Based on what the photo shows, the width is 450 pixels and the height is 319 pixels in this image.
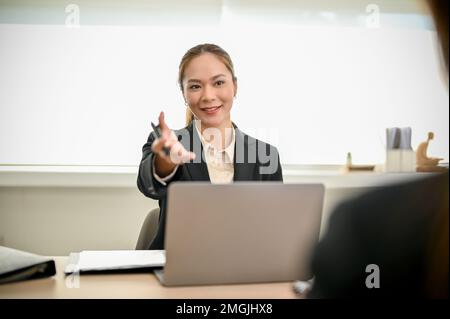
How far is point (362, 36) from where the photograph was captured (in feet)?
8.97

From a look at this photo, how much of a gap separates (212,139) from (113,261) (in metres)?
0.72

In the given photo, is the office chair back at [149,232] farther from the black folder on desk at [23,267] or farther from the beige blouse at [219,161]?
the black folder on desk at [23,267]

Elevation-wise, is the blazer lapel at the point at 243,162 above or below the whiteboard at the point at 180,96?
below

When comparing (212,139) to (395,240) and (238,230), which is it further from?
(395,240)

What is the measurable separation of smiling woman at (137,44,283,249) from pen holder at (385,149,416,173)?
0.86m

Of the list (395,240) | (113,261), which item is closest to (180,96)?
(113,261)

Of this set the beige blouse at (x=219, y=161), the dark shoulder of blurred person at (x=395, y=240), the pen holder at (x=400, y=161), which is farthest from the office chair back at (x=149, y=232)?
the pen holder at (x=400, y=161)

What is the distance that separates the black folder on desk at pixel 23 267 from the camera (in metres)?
0.89

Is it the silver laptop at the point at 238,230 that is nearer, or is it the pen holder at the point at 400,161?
the silver laptop at the point at 238,230

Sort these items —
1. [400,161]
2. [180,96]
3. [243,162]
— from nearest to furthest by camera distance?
[243,162] < [400,161] < [180,96]

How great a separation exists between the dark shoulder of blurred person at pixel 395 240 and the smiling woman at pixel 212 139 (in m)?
0.85

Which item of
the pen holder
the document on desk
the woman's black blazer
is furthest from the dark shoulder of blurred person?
the pen holder

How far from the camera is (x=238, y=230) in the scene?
2.64ft
